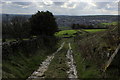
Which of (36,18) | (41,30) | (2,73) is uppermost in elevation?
(36,18)

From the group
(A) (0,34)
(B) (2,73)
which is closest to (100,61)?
(B) (2,73)

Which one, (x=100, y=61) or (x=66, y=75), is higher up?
(x=100, y=61)

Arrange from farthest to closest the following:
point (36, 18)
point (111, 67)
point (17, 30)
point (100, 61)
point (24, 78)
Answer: point (36, 18) → point (17, 30) → point (100, 61) → point (24, 78) → point (111, 67)

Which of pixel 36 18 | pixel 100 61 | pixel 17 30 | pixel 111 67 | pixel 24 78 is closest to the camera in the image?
pixel 111 67

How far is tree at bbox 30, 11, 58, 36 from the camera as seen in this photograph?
5134cm

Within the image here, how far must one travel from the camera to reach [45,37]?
52.4 m

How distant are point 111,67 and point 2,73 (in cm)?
1140

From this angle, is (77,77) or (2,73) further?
(77,77)

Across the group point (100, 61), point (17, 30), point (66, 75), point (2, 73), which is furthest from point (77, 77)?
point (17, 30)

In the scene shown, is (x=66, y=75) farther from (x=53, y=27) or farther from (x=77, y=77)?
(x=53, y=27)

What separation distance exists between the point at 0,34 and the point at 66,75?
37.4 m

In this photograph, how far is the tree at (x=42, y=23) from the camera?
5134cm

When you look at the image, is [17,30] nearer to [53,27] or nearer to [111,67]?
[53,27]

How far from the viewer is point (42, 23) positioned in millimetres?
51094
